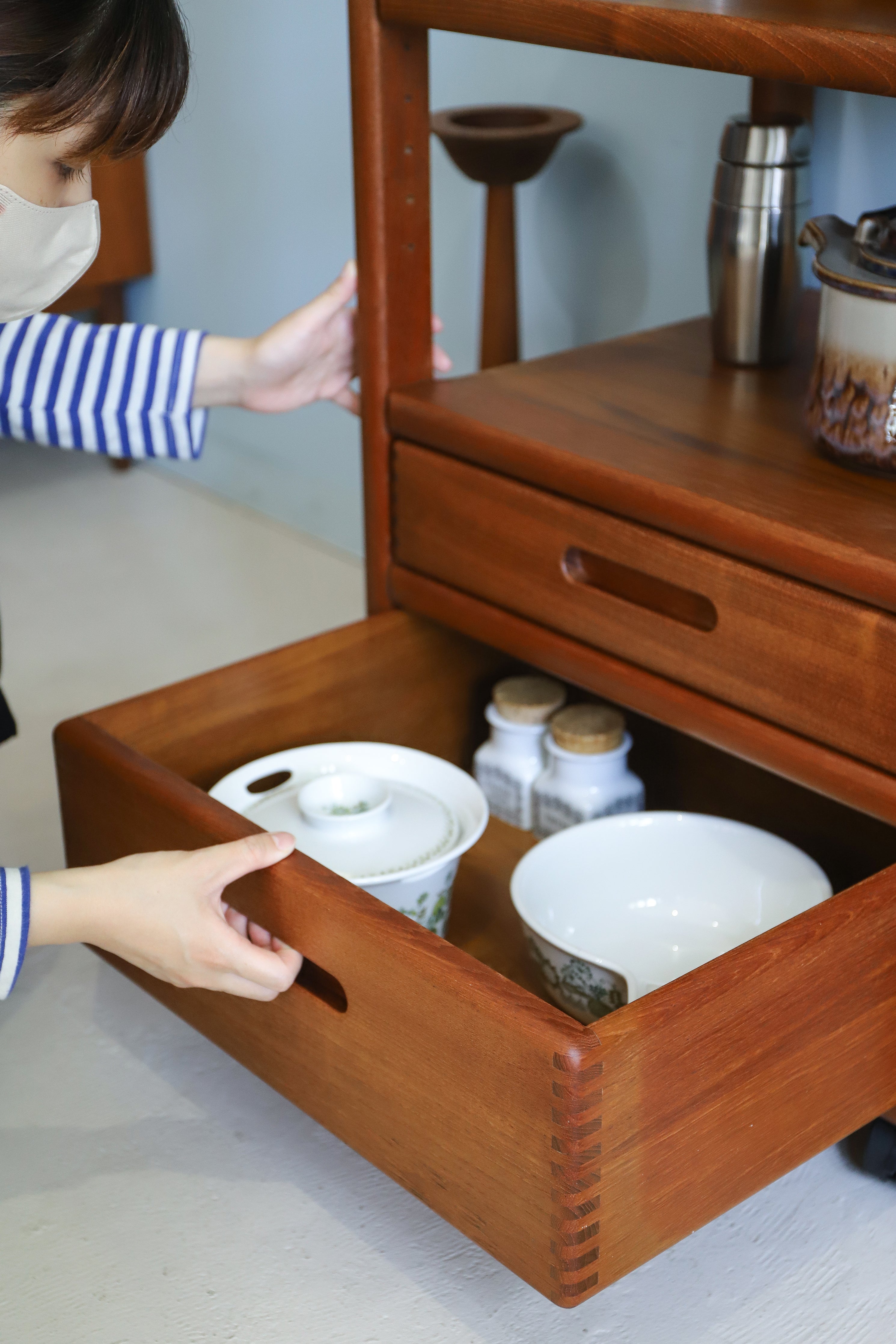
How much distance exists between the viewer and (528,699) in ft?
3.23

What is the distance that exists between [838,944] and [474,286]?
1.03m

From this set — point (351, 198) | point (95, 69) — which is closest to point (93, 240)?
point (95, 69)

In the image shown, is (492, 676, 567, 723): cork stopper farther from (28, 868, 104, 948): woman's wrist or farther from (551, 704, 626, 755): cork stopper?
(28, 868, 104, 948): woman's wrist

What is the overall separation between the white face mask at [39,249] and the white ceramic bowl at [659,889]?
1.36 ft

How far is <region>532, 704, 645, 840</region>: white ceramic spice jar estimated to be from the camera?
3.09ft

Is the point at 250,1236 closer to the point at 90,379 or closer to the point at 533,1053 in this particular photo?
the point at 533,1053

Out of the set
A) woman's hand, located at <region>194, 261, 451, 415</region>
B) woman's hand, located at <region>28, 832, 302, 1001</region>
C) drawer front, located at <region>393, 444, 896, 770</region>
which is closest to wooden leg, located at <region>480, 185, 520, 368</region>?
woman's hand, located at <region>194, 261, 451, 415</region>

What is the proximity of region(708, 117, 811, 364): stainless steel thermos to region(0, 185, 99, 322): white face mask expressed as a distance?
408 mm

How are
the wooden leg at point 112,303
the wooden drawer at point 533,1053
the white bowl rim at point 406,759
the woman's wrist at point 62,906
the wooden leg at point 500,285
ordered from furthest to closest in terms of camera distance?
the wooden leg at point 112,303
the wooden leg at point 500,285
the white bowl rim at point 406,759
the woman's wrist at point 62,906
the wooden drawer at point 533,1053

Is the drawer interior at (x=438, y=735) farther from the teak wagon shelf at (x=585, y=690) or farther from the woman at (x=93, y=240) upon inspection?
the woman at (x=93, y=240)

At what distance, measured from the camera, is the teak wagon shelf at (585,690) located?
58cm

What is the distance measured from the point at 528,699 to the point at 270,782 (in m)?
0.18

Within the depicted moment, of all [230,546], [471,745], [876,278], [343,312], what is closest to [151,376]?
[343,312]

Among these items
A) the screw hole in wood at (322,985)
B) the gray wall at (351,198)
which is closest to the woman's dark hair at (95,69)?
the gray wall at (351,198)
